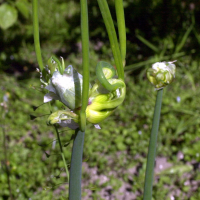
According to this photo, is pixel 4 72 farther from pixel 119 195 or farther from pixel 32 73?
pixel 119 195

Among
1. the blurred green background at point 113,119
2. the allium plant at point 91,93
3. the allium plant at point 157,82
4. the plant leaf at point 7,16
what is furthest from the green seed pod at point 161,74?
the plant leaf at point 7,16

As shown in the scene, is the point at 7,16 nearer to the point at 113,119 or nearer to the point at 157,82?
the point at 113,119

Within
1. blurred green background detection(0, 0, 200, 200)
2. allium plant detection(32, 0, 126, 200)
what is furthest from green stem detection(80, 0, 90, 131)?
blurred green background detection(0, 0, 200, 200)

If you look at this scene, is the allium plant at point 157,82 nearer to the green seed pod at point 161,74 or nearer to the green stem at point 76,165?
the green seed pod at point 161,74

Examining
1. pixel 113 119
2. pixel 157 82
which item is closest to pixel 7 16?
pixel 113 119

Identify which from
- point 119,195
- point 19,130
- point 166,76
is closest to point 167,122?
point 119,195

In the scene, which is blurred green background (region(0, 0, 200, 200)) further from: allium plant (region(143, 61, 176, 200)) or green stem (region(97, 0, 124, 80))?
green stem (region(97, 0, 124, 80))
